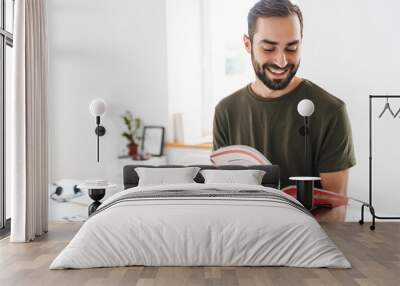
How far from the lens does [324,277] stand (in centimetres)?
427

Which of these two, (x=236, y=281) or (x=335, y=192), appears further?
(x=335, y=192)

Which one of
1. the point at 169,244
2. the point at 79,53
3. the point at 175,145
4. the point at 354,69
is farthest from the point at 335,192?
the point at 79,53

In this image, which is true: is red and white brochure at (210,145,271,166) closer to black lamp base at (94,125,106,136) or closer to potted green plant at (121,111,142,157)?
potted green plant at (121,111,142,157)

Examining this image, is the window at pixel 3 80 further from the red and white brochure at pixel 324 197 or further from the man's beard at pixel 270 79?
the red and white brochure at pixel 324 197

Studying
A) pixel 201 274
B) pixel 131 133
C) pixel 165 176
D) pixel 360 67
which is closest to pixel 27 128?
pixel 165 176

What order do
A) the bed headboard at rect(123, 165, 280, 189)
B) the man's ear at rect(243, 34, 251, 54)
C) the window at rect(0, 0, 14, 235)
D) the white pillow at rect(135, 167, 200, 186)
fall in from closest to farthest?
the window at rect(0, 0, 14, 235), the white pillow at rect(135, 167, 200, 186), the bed headboard at rect(123, 165, 280, 189), the man's ear at rect(243, 34, 251, 54)

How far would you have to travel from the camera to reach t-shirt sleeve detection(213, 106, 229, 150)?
7371mm

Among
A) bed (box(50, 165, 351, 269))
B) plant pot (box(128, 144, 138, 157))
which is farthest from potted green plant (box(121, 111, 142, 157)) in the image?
A: bed (box(50, 165, 351, 269))

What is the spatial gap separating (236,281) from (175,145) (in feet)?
11.4

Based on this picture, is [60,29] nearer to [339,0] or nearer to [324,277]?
[339,0]

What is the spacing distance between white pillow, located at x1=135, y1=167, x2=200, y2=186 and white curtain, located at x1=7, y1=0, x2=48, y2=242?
1157 millimetres

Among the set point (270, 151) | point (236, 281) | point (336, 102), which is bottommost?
point (236, 281)

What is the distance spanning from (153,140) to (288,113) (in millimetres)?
1769

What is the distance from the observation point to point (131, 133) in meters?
7.54
